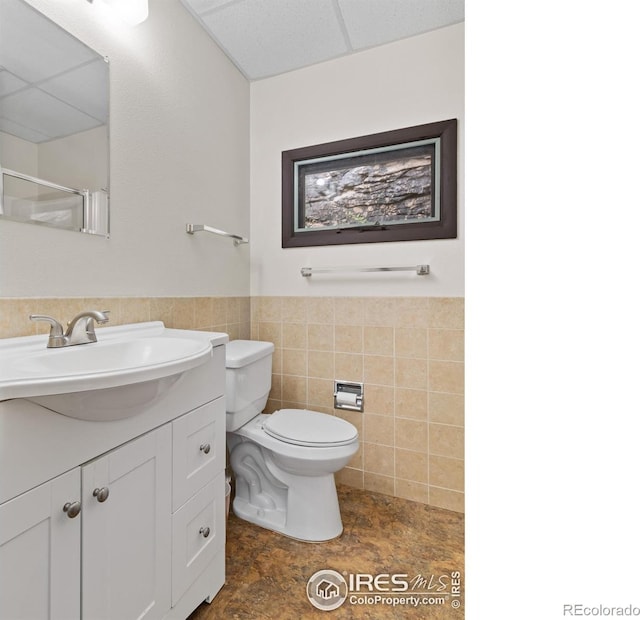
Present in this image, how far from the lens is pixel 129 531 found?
818 mm

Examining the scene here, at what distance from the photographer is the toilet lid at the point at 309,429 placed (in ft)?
4.59

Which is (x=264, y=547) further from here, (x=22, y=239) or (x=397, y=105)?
(x=397, y=105)

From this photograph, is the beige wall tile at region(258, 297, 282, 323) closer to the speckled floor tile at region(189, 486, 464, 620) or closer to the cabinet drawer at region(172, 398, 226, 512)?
the cabinet drawer at region(172, 398, 226, 512)

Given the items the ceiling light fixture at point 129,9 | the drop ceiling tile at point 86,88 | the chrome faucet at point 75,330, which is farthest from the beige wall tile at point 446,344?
the ceiling light fixture at point 129,9

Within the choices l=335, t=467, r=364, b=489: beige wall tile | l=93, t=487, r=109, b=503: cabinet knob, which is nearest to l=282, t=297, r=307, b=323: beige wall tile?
l=335, t=467, r=364, b=489: beige wall tile

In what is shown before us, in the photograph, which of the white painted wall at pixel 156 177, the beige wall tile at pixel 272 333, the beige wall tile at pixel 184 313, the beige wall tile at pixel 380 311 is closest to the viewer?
the white painted wall at pixel 156 177

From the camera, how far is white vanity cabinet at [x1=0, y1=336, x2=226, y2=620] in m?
0.61

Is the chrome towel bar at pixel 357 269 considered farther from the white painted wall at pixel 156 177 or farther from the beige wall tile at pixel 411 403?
the beige wall tile at pixel 411 403

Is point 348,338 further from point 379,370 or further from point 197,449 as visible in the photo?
point 197,449

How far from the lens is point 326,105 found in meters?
1.85

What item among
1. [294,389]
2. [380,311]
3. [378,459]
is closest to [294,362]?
[294,389]

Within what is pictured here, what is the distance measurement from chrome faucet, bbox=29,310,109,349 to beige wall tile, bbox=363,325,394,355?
1.21 m
